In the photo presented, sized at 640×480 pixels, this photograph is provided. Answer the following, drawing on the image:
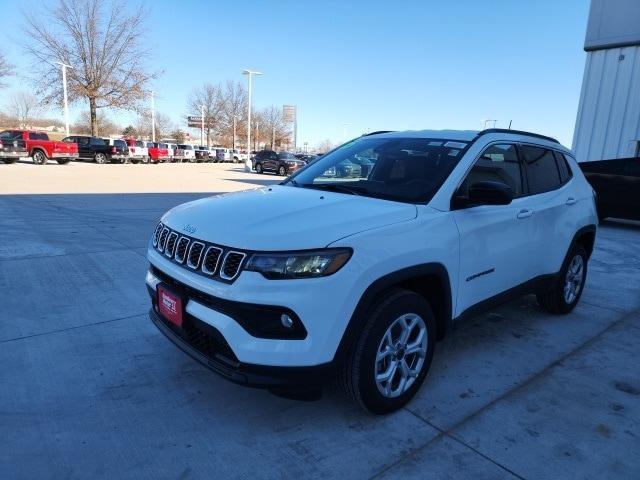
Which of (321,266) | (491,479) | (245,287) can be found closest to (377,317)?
(321,266)

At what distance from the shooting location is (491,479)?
2.30 metres

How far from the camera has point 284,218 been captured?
2.56 m

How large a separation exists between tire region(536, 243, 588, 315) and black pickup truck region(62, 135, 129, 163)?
31.9m

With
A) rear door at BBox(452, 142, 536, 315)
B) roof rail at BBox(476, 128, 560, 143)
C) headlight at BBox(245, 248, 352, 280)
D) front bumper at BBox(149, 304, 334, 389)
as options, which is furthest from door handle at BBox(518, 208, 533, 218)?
front bumper at BBox(149, 304, 334, 389)

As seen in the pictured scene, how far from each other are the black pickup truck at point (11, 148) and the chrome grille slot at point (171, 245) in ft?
84.2

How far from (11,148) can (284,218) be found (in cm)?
2653

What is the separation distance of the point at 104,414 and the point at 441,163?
2.68 metres

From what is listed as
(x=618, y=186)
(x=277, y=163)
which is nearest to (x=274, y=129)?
(x=277, y=163)

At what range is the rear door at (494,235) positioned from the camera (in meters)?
3.07

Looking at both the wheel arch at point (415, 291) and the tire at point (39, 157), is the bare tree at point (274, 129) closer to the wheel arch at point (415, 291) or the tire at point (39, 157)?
the tire at point (39, 157)

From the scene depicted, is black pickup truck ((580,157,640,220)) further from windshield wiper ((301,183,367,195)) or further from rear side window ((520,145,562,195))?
windshield wiper ((301,183,367,195))

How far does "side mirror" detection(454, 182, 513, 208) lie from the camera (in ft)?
9.54

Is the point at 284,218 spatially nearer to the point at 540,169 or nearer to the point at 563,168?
the point at 540,169

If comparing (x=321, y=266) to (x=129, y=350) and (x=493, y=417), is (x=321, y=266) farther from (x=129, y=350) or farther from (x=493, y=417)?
(x=129, y=350)
